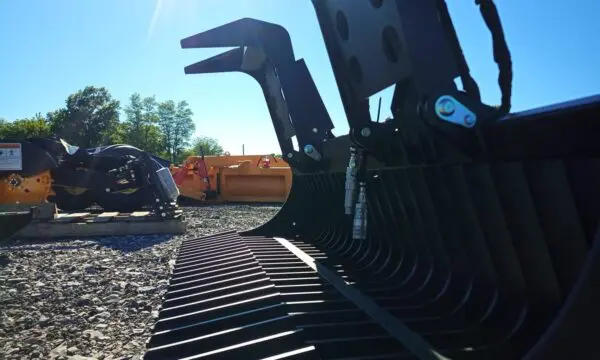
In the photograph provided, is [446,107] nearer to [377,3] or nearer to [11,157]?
[377,3]

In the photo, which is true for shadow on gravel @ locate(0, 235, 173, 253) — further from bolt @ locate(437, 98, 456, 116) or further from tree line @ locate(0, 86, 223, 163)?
tree line @ locate(0, 86, 223, 163)

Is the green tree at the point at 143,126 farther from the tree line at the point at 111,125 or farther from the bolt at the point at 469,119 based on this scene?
the bolt at the point at 469,119

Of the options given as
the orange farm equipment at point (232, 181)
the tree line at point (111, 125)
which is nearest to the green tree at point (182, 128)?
the tree line at point (111, 125)

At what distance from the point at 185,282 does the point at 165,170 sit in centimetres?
715

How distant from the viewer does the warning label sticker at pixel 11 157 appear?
9.21 m

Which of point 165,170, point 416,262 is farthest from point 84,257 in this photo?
point 416,262

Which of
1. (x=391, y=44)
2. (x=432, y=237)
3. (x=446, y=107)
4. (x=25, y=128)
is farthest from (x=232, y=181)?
(x=25, y=128)

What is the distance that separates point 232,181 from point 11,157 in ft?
27.6

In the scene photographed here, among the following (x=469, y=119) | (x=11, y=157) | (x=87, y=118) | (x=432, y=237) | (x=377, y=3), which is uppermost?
(x=87, y=118)

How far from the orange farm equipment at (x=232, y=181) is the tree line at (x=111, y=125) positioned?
42906 mm

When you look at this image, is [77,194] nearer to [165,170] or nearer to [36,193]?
[36,193]

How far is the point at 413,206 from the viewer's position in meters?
2.59

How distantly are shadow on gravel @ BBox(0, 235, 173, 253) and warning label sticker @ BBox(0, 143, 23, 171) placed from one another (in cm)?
190

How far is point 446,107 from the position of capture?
1.67 meters
